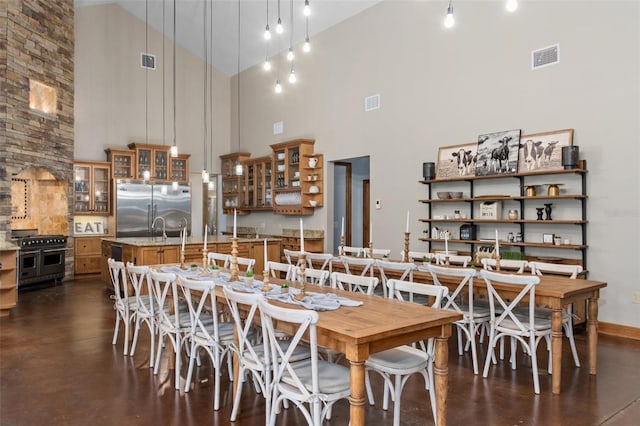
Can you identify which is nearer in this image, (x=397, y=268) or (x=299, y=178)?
(x=397, y=268)

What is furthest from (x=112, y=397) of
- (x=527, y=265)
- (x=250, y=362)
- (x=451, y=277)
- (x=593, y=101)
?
(x=593, y=101)

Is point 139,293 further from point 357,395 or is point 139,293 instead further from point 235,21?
point 235,21

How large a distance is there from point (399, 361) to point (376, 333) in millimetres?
574

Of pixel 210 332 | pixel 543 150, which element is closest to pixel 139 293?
pixel 210 332

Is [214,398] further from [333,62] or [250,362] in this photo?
[333,62]

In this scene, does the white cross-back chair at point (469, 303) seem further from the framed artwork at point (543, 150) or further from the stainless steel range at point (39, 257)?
the stainless steel range at point (39, 257)

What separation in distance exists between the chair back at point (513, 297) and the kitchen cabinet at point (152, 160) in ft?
27.0

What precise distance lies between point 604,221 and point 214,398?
14.7ft

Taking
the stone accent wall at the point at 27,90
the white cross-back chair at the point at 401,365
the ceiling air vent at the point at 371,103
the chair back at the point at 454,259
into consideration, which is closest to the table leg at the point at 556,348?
the white cross-back chair at the point at 401,365

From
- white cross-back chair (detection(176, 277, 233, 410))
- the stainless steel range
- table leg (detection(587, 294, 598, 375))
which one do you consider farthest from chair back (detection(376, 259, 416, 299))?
the stainless steel range

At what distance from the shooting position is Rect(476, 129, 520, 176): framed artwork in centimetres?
573

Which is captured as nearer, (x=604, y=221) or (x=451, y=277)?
(x=451, y=277)

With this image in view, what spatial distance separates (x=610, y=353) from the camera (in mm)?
4371

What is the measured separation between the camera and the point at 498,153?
5902mm
